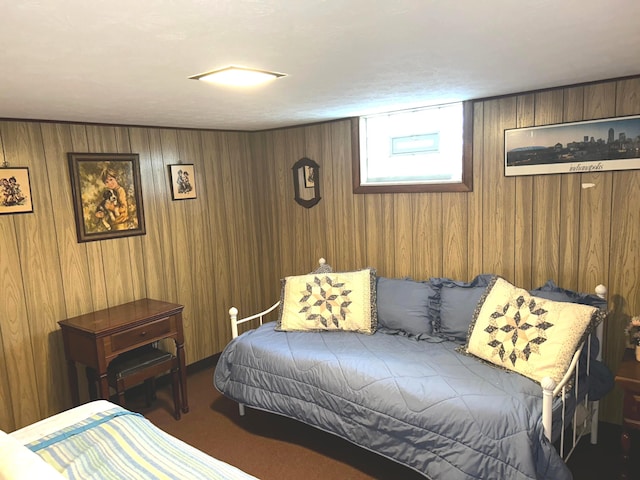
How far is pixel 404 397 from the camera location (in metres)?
2.46

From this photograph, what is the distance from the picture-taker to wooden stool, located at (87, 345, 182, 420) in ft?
10.2

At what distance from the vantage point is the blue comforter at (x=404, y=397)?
214cm

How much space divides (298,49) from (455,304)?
2027 millimetres

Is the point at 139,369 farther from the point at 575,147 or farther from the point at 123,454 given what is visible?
the point at 575,147

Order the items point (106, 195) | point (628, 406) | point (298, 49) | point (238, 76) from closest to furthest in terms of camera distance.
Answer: point (298, 49) < point (238, 76) < point (628, 406) < point (106, 195)

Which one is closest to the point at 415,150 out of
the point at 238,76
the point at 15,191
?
the point at 238,76

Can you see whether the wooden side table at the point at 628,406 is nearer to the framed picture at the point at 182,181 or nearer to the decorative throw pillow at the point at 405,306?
the decorative throw pillow at the point at 405,306

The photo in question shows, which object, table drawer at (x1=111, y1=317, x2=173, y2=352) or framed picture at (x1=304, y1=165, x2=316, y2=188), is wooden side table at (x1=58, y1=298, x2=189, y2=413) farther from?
framed picture at (x1=304, y1=165, x2=316, y2=188)

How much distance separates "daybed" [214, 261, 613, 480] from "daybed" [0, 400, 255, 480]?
105 cm

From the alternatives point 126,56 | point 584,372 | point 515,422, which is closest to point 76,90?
point 126,56

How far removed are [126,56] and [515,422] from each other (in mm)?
2243

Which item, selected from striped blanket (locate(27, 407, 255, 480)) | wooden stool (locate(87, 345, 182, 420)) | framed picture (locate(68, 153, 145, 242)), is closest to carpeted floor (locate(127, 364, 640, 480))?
wooden stool (locate(87, 345, 182, 420))

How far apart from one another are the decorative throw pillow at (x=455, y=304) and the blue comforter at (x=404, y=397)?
121mm

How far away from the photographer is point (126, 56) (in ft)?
5.55
